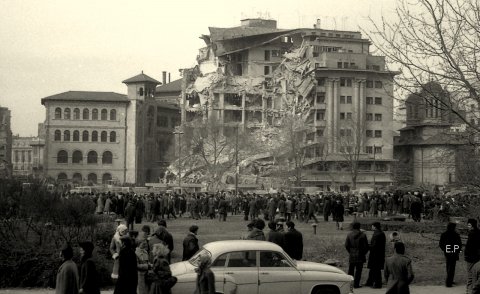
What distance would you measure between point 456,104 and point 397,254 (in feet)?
14.2

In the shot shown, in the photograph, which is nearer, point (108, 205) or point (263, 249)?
point (263, 249)

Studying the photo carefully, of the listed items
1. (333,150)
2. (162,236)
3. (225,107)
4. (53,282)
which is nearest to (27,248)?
(53,282)

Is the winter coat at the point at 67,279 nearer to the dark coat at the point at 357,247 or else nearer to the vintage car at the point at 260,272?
the vintage car at the point at 260,272

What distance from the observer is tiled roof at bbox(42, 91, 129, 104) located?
96.3 meters

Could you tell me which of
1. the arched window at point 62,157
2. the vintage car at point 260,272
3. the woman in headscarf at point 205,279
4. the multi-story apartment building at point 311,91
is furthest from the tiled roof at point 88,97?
the woman in headscarf at point 205,279

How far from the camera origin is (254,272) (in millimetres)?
13000

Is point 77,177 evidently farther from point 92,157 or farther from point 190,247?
point 190,247

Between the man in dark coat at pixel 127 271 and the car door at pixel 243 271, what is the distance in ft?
5.30

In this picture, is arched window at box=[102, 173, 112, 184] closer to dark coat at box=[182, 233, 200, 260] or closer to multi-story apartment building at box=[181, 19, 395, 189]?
multi-story apartment building at box=[181, 19, 395, 189]

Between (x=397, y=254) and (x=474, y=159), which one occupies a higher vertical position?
(x=474, y=159)

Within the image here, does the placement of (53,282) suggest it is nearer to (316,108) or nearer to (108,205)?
(108,205)

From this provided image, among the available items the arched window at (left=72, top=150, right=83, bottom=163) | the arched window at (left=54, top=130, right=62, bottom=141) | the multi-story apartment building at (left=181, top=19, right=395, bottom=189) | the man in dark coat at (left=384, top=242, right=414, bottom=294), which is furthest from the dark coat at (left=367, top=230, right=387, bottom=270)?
the arched window at (left=54, top=130, right=62, bottom=141)

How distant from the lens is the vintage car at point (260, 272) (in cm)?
1282

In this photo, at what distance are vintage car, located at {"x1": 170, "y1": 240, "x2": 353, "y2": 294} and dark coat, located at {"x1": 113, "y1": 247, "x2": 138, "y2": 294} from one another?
743mm
